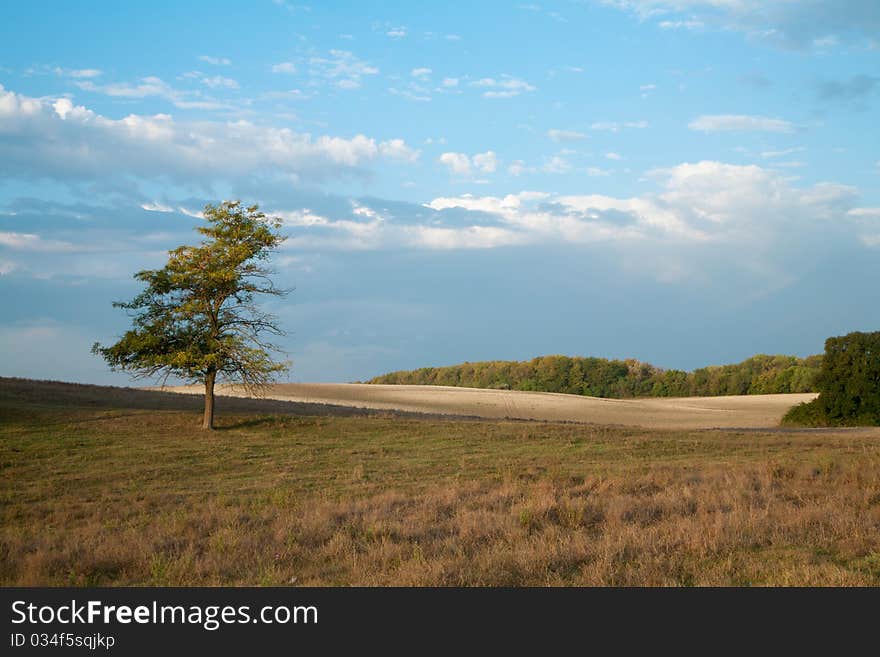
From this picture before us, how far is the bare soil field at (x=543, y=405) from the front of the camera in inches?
2328

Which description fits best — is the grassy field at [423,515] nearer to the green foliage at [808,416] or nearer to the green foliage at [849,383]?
the green foliage at [849,383]

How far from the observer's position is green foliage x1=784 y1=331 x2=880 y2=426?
159 ft

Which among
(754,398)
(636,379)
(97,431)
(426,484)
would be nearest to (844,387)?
(754,398)

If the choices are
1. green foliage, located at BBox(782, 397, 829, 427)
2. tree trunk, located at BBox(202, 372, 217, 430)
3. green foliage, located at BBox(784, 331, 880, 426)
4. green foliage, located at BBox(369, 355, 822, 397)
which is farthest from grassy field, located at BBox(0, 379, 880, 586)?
green foliage, located at BBox(369, 355, 822, 397)

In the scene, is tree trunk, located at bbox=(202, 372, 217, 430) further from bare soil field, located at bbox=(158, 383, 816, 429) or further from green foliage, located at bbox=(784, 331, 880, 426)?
green foliage, located at bbox=(784, 331, 880, 426)

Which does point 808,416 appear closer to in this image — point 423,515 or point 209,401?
point 209,401

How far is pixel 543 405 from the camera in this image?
69.9 m

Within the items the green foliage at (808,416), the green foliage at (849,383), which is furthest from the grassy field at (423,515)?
the green foliage at (808,416)

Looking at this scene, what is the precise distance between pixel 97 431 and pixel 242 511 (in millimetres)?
20738

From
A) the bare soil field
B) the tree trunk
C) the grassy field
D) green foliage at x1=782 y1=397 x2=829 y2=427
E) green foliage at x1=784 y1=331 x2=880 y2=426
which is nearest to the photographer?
the grassy field

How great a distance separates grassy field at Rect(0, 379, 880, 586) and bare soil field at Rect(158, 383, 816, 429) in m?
28.8
